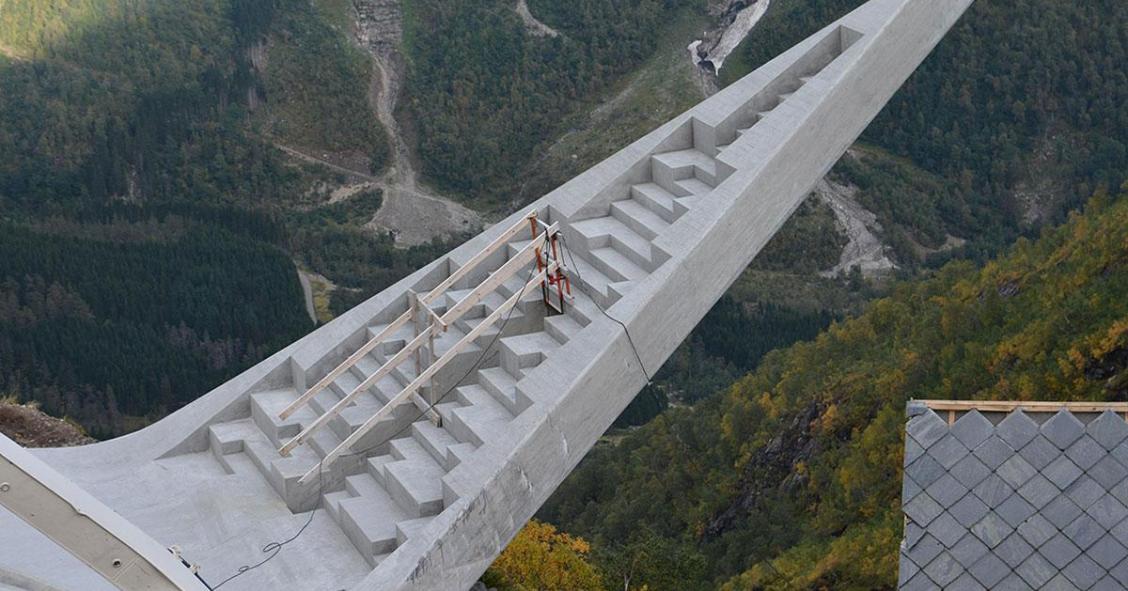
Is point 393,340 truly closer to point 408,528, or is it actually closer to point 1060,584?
point 408,528

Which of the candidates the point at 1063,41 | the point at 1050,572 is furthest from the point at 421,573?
the point at 1063,41

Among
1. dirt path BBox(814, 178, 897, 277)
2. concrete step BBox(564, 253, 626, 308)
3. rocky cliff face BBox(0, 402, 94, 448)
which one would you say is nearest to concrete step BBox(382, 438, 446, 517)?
concrete step BBox(564, 253, 626, 308)

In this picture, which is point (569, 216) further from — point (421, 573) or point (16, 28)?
point (16, 28)

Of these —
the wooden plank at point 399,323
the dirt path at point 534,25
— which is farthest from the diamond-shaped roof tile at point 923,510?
the dirt path at point 534,25

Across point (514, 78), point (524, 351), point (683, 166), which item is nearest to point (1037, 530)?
point (524, 351)

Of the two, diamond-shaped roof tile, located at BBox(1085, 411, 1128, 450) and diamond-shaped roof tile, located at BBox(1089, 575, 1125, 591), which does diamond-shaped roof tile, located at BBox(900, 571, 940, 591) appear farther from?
diamond-shaped roof tile, located at BBox(1085, 411, 1128, 450)
